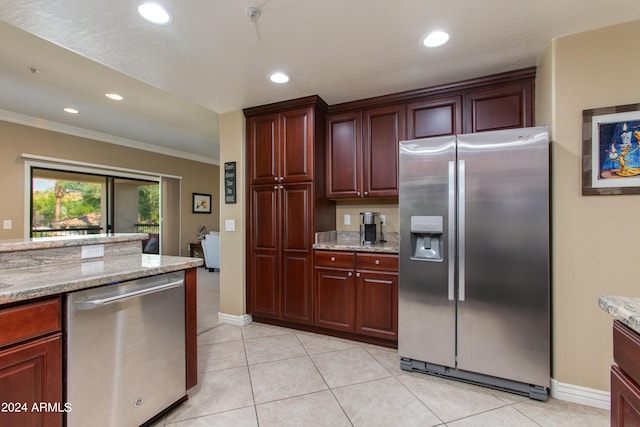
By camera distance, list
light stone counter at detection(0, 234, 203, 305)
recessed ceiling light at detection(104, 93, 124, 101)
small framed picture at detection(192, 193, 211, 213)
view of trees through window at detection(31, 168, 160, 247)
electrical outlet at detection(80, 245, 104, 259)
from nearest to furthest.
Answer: light stone counter at detection(0, 234, 203, 305), electrical outlet at detection(80, 245, 104, 259), recessed ceiling light at detection(104, 93, 124, 101), view of trees through window at detection(31, 168, 160, 247), small framed picture at detection(192, 193, 211, 213)

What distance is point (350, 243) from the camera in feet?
10.4

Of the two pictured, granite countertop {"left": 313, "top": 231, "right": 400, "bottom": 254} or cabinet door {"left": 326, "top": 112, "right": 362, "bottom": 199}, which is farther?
cabinet door {"left": 326, "top": 112, "right": 362, "bottom": 199}

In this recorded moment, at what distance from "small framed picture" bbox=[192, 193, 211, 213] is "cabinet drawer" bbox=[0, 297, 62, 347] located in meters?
5.90

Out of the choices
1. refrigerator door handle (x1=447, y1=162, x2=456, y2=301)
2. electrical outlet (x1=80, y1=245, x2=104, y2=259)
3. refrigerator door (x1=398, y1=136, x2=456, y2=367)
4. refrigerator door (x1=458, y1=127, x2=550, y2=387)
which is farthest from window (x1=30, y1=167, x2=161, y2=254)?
refrigerator door (x1=458, y1=127, x2=550, y2=387)

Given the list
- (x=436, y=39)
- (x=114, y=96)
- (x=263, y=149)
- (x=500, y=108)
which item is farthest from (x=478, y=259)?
(x=114, y=96)

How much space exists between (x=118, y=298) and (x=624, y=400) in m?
2.01

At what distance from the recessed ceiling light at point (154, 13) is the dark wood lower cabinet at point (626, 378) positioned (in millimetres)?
2516

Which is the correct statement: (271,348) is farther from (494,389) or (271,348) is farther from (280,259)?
(494,389)

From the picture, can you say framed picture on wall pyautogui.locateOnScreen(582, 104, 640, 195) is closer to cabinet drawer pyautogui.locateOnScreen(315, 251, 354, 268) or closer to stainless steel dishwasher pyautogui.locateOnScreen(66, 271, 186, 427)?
cabinet drawer pyautogui.locateOnScreen(315, 251, 354, 268)

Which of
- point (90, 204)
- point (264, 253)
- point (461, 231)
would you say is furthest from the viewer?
point (90, 204)

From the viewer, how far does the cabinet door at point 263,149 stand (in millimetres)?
3102

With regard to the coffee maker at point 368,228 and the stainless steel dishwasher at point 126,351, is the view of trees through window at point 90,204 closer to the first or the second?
the stainless steel dishwasher at point 126,351

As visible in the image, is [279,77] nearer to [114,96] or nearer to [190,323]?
[190,323]

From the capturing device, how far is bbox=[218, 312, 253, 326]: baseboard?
318cm
